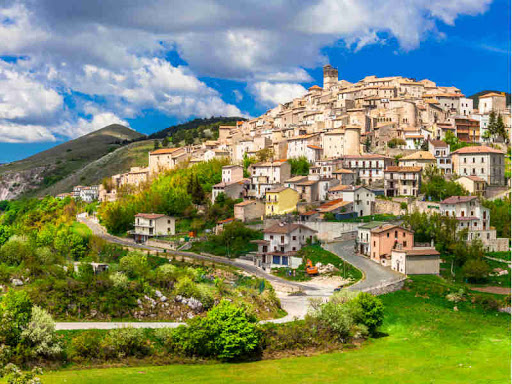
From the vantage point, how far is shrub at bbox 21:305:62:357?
29.3 m

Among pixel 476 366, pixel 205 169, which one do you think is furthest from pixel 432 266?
pixel 205 169

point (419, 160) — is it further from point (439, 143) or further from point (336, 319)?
point (336, 319)

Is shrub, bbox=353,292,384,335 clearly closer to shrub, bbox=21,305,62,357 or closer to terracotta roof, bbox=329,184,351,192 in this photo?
shrub, bbox=21,305,62,357

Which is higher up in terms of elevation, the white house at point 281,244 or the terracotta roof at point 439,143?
the terracotta roof at point 439,143

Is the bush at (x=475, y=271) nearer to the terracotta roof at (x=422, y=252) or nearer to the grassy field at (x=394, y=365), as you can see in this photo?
the terracotta roof at (x=422, y=252)

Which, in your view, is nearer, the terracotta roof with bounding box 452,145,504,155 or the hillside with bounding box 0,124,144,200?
the terracotta roof with bounding box 452,145,504,155

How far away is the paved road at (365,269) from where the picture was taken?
44.0 metres

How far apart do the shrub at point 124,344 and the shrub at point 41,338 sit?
8.17 ft

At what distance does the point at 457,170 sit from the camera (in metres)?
67.6

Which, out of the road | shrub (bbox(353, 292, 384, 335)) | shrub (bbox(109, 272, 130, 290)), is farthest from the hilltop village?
shrub (bbox(109, 272, 130, 290))

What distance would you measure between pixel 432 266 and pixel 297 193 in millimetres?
22258

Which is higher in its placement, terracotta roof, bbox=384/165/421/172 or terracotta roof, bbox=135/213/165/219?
terracotta roof, bbox=384/165/421/172

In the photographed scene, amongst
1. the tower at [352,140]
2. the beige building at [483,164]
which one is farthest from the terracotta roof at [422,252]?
the tower at [352,140]

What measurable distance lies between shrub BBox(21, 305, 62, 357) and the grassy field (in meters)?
1.65
